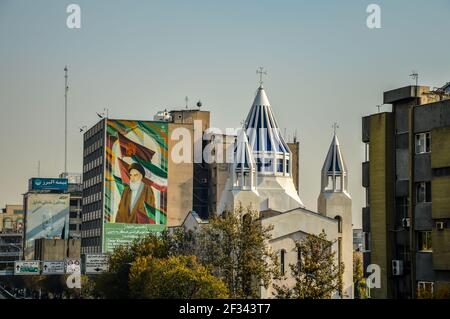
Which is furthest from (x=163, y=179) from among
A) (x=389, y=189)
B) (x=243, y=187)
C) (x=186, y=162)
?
(x=389, y=189)

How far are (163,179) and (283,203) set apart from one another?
35.8 metres

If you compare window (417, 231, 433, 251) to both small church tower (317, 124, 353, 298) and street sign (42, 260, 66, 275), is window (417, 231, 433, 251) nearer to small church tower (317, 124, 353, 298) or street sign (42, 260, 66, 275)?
small church tower (317, 124, 353, 298)

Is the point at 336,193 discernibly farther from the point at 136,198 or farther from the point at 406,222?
the point at 406,222

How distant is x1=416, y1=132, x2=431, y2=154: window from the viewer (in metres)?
56.2

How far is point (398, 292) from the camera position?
59.1 metres

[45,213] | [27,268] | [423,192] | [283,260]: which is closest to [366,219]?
[423,192]

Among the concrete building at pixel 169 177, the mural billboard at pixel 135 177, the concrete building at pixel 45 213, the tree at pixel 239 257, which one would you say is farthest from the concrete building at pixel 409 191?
the concrete building at pixel 45 213

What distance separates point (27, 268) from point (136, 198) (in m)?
34.1

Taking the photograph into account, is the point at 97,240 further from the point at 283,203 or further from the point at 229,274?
the point at 229,274

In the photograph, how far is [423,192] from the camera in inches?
2227

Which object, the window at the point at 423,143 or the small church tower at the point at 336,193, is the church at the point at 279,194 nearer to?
the small church tower at the point at 336,193

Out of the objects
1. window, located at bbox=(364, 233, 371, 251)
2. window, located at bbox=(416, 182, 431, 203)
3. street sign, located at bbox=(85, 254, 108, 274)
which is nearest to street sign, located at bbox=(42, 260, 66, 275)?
street sign, located at bbox=(85, 254, 108, 274)

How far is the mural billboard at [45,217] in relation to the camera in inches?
6752
